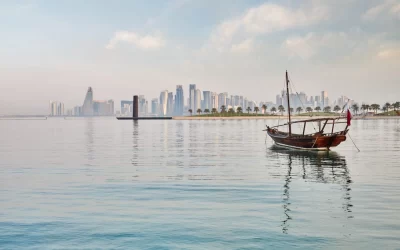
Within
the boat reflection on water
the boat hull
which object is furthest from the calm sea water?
the boat hull

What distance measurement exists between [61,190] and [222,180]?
11527 millimetres

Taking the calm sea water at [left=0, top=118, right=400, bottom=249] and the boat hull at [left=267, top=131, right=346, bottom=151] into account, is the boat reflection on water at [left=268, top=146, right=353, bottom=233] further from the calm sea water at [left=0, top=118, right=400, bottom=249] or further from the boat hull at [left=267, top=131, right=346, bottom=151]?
the boat hull at [left=267, top=131, right=346, bottom=151]

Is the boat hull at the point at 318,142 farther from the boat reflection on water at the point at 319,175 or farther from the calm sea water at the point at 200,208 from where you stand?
the calm sea water at the point at 200,208

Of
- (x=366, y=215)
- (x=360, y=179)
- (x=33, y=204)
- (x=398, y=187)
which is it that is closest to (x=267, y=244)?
(x=366, y=215)

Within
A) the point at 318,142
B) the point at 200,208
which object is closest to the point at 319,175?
the point at 200,208

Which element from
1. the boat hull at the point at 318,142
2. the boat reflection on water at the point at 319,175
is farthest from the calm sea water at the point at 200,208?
the boat hull at the point at 318,142

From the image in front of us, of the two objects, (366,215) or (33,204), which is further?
(33,204)

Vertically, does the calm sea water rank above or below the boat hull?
below

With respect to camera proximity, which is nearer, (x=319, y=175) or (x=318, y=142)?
(x=319, y=175)

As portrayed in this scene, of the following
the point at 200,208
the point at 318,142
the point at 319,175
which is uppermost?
the point at 318,142

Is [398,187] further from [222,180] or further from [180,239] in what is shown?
[180,239]

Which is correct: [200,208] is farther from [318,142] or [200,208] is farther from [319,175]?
[318,142]

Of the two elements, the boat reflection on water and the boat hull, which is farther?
the boat hull

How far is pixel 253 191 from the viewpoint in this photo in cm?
2420
